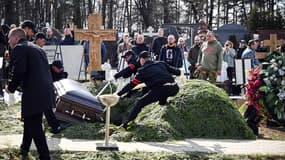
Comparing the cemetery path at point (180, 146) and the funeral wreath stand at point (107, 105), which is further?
the cemetery path at point (180, 146)

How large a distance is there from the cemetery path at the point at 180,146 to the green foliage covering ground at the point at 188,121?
0.35 m

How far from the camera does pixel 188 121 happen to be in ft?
30.4

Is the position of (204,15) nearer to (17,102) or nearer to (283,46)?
(283,46)

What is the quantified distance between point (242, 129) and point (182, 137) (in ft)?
3.85

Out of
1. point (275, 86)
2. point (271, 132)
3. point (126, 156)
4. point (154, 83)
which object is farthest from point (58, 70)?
point (271, 132)

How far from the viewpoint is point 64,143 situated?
7.96m

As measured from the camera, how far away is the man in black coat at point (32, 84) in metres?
6.43

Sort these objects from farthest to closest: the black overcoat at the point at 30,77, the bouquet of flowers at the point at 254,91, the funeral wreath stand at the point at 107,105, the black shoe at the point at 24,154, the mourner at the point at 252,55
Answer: the mourner at the point at 252,55, the bouquet of flowers at the point at 254,91, the funeral wreath stand at the point at 107,105, the black shoe at the point at 24,154, the black overcoat at the point at 30,77

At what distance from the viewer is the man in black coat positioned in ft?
21.1

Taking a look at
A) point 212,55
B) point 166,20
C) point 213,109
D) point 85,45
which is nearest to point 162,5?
point 166,20

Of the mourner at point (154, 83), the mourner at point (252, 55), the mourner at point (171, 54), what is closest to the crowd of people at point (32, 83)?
the mourner at point (154, 83)

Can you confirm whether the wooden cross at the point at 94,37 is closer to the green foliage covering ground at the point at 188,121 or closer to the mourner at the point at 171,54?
the mourner at the point at 171,54

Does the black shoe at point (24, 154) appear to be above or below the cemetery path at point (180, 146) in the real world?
above

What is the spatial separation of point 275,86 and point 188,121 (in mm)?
1721
